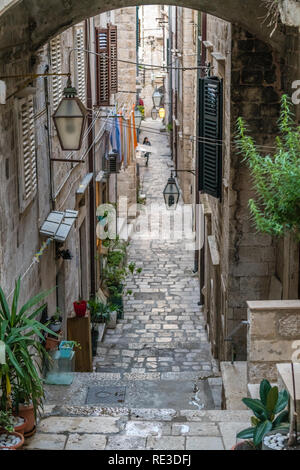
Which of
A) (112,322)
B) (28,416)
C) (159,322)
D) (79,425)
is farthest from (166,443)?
(159,322)

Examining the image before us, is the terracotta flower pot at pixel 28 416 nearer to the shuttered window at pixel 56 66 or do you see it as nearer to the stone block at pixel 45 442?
the stone block at pixel 45 442

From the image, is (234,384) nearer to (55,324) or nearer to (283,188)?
(55,324)

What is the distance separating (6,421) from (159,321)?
9791 mm

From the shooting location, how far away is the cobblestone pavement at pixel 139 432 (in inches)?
248

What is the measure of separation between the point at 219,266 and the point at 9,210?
5.26 m

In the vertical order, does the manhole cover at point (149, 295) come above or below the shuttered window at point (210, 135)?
below

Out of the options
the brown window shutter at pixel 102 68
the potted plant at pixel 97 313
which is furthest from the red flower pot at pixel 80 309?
the brown window shutter at pixel 102 68

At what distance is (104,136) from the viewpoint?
19.0m

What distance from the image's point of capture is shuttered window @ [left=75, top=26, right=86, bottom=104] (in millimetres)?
13812

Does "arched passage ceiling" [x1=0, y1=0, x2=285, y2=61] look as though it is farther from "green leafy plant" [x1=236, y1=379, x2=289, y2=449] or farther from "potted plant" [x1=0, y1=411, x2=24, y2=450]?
"green leafy plant" [x1=236, y1=379, x2=289, y2=449]

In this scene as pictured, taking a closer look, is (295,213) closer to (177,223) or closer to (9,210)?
(9,210)

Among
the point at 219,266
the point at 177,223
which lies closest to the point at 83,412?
the point at 219,266

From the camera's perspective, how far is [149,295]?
1759cm

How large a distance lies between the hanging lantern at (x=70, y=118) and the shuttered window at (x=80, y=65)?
5.48 metres
